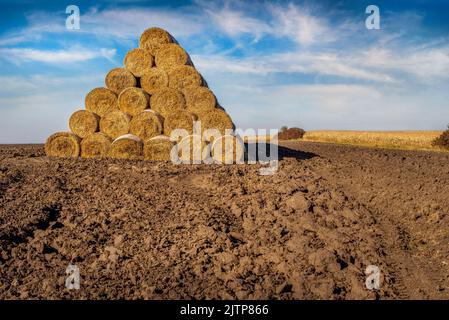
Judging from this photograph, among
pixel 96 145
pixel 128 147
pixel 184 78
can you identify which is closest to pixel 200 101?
pixel 184 78

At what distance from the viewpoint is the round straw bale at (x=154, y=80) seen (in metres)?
13.3

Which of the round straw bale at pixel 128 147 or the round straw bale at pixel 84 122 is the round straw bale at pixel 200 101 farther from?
the round straw bale at pixel 84 122

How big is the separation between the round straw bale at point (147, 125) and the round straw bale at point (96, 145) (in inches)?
32.5

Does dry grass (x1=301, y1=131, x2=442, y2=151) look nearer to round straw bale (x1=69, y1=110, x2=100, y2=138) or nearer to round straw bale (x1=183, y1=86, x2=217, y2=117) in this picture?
round straw bale (x1=183, y1=86, x2=217, y2=117)

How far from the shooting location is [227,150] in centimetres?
1180

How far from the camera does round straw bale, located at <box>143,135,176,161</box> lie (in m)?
12.1

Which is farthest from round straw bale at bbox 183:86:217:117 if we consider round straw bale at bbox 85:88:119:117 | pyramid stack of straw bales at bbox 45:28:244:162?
round straw bale at bbox 85:88:119:117

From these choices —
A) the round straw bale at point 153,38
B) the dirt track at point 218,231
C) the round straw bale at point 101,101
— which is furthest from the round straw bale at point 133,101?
the dirt track at point 218,231

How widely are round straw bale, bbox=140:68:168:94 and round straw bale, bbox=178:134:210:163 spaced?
221 centimetres

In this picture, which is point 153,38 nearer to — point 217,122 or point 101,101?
point 101,101
